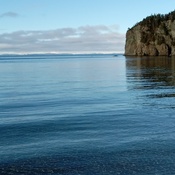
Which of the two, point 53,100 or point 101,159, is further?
point 53,100

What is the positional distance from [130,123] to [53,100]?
1360 centimetres

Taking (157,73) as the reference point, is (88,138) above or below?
below

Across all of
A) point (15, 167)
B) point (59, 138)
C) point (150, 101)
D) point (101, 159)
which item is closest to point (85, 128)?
point (59, 138)

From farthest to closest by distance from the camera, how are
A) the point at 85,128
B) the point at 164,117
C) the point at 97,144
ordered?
the point at 164,117, the point at 85,128, the point at 97,144

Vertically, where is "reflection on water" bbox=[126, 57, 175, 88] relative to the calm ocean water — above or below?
above

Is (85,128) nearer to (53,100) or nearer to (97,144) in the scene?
(97,144)

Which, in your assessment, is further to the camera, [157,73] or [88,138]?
[157,73]

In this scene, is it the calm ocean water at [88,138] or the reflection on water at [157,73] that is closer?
the calm ocean water at [88,138]

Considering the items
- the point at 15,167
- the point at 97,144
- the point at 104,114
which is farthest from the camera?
the point at 104,114

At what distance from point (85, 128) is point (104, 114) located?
4.82 meters

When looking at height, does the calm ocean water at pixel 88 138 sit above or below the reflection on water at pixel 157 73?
below

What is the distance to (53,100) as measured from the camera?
34125mm

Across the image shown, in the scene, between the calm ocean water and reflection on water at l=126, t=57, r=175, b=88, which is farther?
reflection on water at l=126, t=57, r=175, b=88

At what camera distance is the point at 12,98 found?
3638 cm
